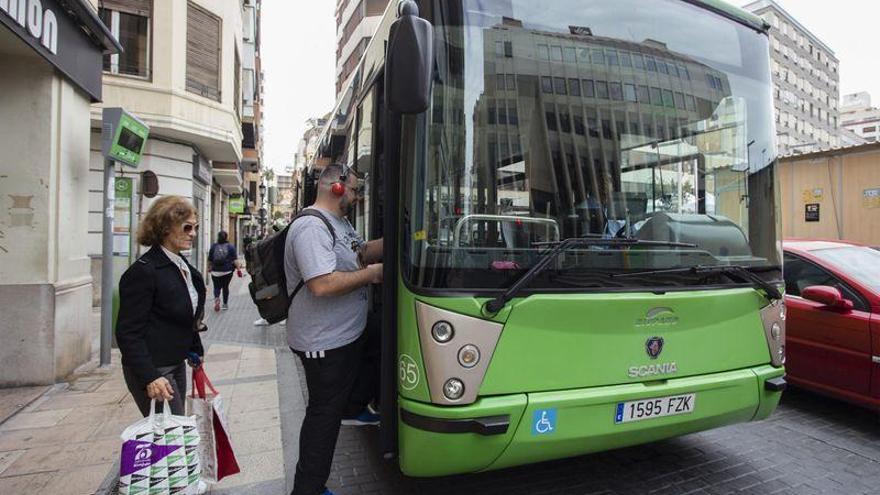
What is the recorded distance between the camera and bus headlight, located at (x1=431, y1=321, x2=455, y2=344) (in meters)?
2.50

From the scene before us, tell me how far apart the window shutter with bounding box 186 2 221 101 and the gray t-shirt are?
35.5ft

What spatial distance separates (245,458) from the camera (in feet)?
12.7

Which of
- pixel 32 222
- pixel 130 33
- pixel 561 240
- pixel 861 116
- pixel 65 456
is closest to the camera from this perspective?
pixel 561 240

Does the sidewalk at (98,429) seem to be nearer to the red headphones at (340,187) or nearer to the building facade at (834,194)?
the red headphones at (340,187)

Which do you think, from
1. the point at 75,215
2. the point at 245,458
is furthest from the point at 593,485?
the point at 75,215

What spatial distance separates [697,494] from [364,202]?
2.96 meters

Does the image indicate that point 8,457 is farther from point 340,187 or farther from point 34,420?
point 340,187

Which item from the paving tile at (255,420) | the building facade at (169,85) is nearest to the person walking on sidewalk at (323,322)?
the paving tile at (255,420)

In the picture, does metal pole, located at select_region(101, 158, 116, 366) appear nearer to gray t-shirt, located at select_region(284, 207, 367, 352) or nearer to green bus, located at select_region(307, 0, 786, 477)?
gray t-shirt, located at select_region(284, 207, 367, 352)

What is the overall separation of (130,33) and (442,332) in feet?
39.6

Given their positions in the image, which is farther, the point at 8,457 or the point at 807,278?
the point at 807,278

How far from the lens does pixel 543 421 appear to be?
262 centimetres

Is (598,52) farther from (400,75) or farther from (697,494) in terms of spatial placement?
(697,494)

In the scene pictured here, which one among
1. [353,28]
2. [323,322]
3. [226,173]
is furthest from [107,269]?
[353,28]
